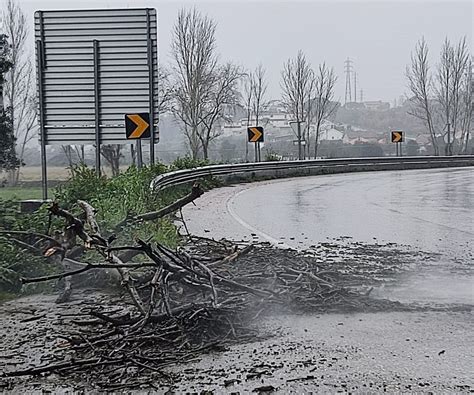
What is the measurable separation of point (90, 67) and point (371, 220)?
902 centimetres

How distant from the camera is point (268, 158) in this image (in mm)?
39594

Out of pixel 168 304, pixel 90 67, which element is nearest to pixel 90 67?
pixel 90 67

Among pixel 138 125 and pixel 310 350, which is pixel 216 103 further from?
pixel 310 350

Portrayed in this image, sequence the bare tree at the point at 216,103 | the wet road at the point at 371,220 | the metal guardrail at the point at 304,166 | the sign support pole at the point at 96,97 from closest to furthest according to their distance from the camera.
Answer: the wet road at the point at 371,220 → the sign support pole at the point at 96,97 → the metal guardrail at the point at 304,166 → the bare tree at the point at 216,103

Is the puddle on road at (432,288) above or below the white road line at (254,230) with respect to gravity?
below

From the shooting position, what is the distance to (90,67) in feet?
66.7

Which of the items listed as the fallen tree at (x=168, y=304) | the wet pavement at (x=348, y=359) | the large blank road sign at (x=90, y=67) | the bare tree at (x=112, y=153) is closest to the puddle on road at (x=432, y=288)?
the fallen tree at (x=168, y=304)

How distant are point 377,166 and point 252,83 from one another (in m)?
14.5

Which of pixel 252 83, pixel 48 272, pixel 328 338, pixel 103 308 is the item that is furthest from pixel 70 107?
pixel 252 83

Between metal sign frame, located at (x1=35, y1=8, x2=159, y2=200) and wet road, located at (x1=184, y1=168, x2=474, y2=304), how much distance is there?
3624mm

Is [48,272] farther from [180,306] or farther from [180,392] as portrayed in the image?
[180,392]

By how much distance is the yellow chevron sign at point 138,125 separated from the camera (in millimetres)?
19391

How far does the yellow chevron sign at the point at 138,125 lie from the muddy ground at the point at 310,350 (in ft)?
38.4

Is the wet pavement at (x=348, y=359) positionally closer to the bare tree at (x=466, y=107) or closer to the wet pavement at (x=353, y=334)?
the wet pavement at (x=353, y=334)
